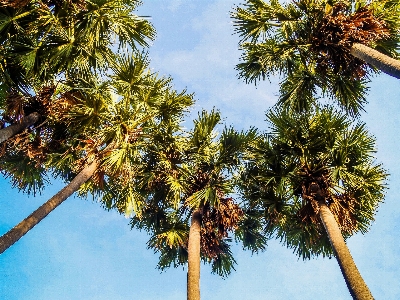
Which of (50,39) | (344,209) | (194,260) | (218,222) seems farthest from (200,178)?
(50,39)

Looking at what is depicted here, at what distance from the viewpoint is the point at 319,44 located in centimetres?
839

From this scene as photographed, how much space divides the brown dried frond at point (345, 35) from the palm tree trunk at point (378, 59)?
258mm

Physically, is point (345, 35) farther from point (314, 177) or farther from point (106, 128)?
point (106, 128)

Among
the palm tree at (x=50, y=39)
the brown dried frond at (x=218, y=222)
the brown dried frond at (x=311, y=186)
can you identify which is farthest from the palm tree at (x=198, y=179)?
the palm tree at (x=50, y=39)

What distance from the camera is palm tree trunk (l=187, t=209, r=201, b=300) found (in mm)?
6981

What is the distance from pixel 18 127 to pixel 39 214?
2.53m

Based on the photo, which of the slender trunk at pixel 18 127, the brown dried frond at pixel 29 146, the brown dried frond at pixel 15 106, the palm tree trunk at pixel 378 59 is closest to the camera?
the palm tree trunk at pixel 378 59

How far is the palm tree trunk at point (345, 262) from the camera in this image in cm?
633

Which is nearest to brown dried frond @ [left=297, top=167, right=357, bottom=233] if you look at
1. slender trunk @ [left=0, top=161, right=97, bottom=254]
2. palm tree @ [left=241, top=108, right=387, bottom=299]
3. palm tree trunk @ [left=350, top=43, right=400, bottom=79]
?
palm tree @ [left=241, top=108, right=387, bottom=299]

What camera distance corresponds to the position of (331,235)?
25.2ft

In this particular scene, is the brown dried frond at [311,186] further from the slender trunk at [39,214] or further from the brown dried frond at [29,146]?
the brown dried frond at [29,146]

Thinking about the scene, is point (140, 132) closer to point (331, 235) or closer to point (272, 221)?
point (272, 221)

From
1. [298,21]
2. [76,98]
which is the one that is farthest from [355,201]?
[76,98]

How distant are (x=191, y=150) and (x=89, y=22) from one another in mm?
3785
